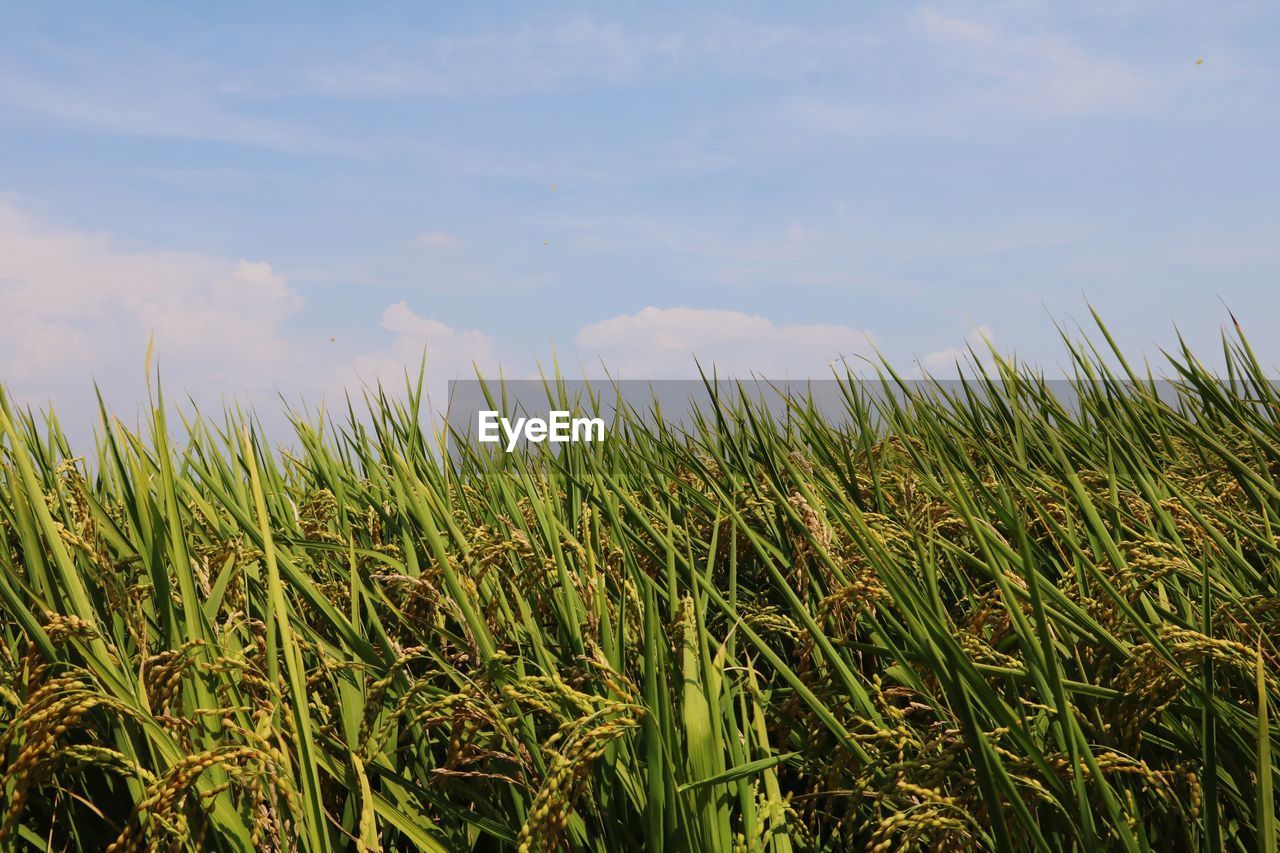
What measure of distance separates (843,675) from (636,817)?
0.39 m

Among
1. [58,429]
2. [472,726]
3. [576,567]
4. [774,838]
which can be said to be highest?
[58,429]

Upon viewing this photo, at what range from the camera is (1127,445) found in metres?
2.89

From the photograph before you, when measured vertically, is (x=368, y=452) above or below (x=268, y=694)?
above

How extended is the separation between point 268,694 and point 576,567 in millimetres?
773

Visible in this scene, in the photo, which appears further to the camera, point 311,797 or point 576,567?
point 576,567

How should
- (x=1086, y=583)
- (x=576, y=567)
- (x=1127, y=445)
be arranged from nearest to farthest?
(x=1086, y=583), (x=576, y=567), (x=1127, y=445)

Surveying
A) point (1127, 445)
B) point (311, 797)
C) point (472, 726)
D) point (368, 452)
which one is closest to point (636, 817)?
point (472, 726)

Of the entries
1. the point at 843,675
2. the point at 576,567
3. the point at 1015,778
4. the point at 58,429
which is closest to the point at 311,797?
the point at 843,675

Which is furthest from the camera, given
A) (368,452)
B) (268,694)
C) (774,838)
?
(368,452)

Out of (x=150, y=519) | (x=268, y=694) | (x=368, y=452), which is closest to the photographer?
(x=150, y=519)

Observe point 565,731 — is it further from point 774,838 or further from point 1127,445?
point 1127,445

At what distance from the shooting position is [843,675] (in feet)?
5.09

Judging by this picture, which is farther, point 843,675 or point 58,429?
point 58,429

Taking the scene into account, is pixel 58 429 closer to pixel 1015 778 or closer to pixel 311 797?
pixel 311 797
